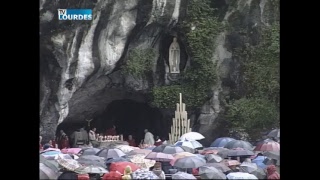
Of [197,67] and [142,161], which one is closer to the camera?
[142,161]

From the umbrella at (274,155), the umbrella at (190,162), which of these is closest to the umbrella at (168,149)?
the umbrella at (190,162)

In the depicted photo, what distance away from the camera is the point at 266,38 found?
32.5 feet

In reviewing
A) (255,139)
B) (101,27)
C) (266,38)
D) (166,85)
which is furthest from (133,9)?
(255,139)

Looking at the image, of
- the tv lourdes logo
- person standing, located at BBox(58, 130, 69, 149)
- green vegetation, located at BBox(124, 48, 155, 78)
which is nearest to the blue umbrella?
green vegetation, located at BBox(124, 48, 155, 78)

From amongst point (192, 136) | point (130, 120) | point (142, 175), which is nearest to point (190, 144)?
point (192, 136)

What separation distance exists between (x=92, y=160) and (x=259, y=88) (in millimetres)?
2862

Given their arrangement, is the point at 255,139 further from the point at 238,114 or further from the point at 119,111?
the point at 119,111

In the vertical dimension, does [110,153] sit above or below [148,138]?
below

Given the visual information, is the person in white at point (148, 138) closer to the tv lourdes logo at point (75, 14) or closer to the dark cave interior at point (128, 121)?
the dark cave interior at point (128, 121)

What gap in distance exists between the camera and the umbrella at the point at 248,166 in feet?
32.1

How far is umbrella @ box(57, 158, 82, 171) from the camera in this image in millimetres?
9758

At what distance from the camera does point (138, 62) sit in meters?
9.95

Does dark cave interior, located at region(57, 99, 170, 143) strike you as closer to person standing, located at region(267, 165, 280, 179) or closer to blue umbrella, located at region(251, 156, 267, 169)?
blue umbrella, located at region(251, 156, 267, 169)

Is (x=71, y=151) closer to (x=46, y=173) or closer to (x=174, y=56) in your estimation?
(x=46, y=173)
